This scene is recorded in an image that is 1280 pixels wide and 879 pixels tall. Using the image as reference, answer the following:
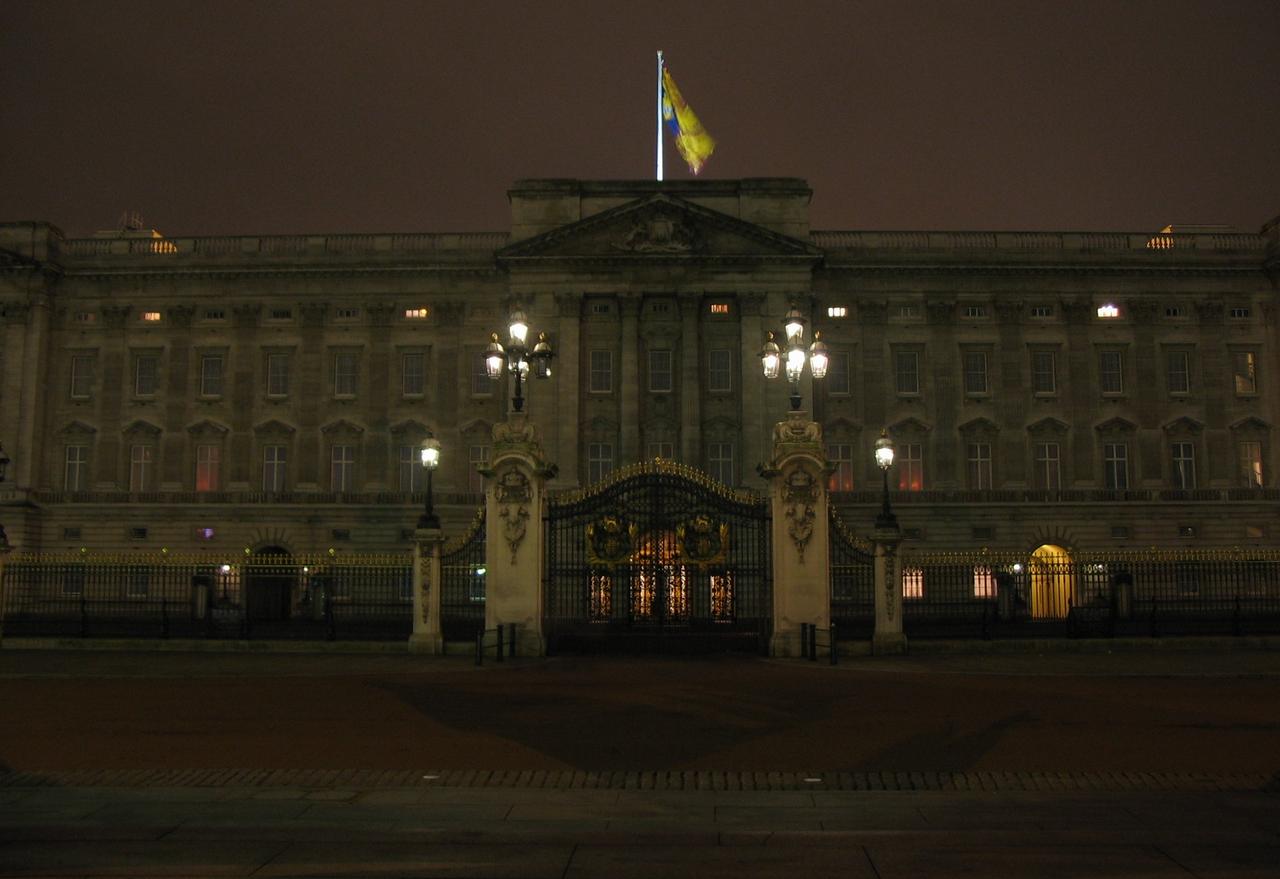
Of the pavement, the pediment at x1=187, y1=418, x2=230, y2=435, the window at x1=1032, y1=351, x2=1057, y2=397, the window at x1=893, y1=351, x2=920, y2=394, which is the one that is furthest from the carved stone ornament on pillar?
the window at x1=1032, y1=351, x2=1057, y2=397

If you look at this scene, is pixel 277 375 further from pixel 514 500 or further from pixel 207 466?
pixel 514 500

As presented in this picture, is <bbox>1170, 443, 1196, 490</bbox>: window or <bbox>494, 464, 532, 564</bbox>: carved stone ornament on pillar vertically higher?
<bbox>1170, 443, 1196, 490</bbox>: window

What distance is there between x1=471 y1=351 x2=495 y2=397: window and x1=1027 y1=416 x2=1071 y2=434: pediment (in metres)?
26.9

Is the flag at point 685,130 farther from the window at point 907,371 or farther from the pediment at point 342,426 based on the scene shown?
the pediment at point 342,426

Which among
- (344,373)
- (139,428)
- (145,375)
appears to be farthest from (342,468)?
(145,375)

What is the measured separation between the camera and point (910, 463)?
59031 millimetres

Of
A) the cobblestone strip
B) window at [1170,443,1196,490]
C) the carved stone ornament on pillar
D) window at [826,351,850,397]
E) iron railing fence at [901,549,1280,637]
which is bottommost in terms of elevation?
the cobblestone strip

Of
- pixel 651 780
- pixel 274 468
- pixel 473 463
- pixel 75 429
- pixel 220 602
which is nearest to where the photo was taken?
pixel 651 780

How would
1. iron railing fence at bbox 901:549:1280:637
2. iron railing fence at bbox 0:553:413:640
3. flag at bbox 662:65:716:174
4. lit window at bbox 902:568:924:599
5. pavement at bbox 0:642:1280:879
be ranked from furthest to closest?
flag at bbox 662:65:716:174, lit window at bbox 902:568:924:599, iron railing fence at bbox 901:549:1280:637, iron railing fence at bbox 0:553:413:640, pavement at bbox 0:642:1280:879

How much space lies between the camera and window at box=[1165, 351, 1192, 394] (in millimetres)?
59875

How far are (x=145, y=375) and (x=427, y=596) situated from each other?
39.8 meters

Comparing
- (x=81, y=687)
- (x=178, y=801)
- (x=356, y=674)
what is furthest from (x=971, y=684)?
(x=81, y=687)

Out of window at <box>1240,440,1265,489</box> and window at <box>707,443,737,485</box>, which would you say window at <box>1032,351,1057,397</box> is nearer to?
window at <box>1240,440,1265,489</box>

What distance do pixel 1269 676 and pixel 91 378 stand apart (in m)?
56.2
